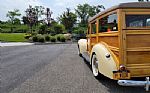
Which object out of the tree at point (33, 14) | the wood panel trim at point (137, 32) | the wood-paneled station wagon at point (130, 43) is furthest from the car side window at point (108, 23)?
the tree at point (33, 14)

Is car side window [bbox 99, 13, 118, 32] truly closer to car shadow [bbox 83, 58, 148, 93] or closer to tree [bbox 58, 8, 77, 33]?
car shadow [bbox 83, 58, 148, 93]

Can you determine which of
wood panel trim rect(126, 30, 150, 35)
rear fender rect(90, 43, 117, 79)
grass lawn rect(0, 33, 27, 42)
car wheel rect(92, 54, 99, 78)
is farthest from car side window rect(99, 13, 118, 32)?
grass lawn rect(0, 33, 27, 42)

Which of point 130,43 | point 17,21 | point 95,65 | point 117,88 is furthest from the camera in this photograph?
point 17,21

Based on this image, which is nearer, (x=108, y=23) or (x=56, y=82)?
(x=108, y=23)

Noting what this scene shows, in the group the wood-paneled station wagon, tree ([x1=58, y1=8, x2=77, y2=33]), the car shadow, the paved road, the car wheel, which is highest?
tree ([x1=58, y1=8, x2=77, y2=33])

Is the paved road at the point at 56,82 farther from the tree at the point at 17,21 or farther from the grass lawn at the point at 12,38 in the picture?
the tree at the point at 17,21

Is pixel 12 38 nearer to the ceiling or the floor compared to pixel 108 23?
nearer to the floor

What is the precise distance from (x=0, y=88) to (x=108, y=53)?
270 centimetres

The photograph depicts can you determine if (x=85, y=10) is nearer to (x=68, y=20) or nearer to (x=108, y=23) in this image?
(x=68, y=20)

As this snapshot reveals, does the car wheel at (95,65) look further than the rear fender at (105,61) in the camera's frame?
Yes

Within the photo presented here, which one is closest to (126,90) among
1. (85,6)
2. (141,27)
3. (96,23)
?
(141,27)

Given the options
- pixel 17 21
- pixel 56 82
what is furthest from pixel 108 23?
pixel 17 21

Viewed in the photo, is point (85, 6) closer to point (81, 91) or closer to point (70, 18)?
point (70, 18)

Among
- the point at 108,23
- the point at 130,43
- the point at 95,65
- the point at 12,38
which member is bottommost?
the point at 95,65
